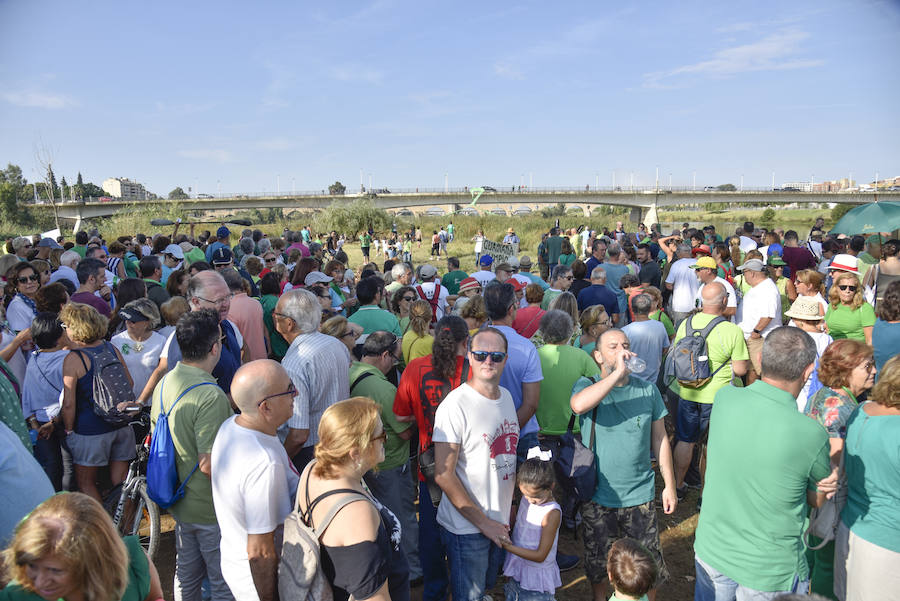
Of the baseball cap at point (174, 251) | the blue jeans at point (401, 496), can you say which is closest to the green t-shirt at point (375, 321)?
the blue jeans at point (401, 496)

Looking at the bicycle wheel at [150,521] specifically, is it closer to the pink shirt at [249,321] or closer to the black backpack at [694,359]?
the pink shirt at [249,321]

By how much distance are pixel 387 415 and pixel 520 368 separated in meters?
0.94

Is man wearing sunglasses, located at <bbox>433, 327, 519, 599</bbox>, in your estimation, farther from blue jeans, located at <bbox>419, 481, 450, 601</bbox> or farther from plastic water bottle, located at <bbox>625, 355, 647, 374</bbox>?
plastic water bottle, located at <bbox>625, 355, 647, 374</bbox>

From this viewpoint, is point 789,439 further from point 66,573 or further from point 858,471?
point 66,573

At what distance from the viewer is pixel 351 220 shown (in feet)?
142

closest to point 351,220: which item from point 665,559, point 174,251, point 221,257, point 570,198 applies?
point 570,198

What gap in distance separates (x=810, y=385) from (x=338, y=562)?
3.84 meters

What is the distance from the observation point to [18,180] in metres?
80.9

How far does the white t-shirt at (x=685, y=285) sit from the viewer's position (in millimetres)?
7371

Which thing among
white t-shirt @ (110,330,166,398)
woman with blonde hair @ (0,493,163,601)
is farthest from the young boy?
white t-shirt @ (110,330,166,398)

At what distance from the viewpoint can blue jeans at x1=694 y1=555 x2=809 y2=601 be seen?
8.27 ft

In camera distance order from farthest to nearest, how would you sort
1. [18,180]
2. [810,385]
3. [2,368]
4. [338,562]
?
[18,180] → [810,385] → [2,368] → [338,562]

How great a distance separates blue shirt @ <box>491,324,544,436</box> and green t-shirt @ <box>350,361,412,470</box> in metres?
0.76

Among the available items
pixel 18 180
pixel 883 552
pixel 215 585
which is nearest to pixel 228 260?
pixel 215 585
